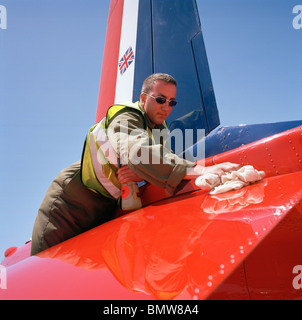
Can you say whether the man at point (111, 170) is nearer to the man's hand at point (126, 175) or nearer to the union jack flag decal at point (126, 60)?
the man's hand at point (126, 175)

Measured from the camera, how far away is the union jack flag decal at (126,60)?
333 cm

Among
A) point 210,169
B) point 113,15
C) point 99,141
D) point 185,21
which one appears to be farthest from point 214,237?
point 113,15

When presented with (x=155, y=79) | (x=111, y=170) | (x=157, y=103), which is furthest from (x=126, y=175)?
(x=155, y=79)

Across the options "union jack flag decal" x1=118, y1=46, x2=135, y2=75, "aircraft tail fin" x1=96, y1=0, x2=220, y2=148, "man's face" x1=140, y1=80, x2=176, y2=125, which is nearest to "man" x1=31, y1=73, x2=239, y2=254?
"man's face" x1=140, y1=80, x2=176, y2=125

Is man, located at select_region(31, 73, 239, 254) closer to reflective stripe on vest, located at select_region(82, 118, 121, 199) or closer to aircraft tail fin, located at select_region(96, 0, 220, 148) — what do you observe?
reflective stripe on vest, located at select_region(82, 118, 121, 199)

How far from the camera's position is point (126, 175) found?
1.39m

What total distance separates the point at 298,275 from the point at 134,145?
0.86m

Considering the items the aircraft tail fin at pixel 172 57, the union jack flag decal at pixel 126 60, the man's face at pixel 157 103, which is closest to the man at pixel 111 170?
the man's face at pixel 157 103

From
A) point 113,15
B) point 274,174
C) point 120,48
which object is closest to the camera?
point 274,174

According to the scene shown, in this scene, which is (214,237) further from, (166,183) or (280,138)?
(280,138)

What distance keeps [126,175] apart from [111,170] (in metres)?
0.13

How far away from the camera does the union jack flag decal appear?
3.33m

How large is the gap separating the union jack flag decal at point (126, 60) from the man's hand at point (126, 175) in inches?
91.3
